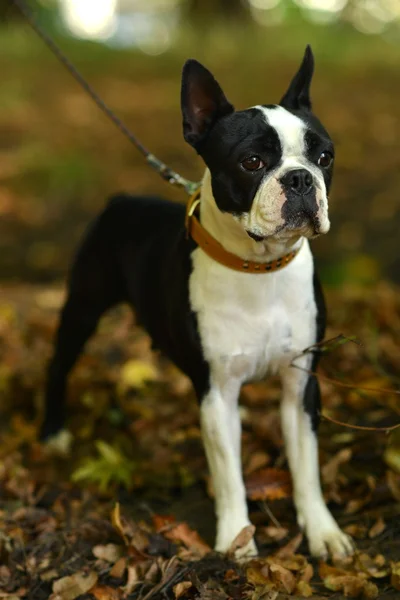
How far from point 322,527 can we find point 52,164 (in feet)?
22.3

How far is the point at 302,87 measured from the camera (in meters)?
3.07

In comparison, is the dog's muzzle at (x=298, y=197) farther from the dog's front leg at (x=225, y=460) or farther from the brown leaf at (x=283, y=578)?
the brown leaf at (x=283, y=578)

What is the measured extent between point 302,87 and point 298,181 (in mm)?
573

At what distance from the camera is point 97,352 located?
5598 mm

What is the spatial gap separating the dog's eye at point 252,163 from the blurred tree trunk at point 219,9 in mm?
12037

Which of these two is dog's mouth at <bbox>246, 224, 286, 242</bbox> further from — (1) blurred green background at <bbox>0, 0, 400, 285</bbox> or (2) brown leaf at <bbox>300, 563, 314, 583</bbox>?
(1) blurred green background at <bbox>0, 0, 400, 285</bbox>

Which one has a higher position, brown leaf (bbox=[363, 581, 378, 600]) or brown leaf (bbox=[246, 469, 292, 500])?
brown leaf (bbox=[246, 469, 292, 500])

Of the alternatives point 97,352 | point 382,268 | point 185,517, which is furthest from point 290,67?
point 185,517

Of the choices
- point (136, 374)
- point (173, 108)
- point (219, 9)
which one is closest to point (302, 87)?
point (136, 374)

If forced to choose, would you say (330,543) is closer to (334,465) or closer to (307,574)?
(307,574)

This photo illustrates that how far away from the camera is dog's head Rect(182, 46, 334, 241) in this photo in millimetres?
2713

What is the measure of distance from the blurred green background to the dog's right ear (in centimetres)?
388

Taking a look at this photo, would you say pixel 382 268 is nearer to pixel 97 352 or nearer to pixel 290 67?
pixel 97 352

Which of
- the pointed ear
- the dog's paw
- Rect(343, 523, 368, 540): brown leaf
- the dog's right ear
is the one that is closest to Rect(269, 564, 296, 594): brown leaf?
the dog's paw
